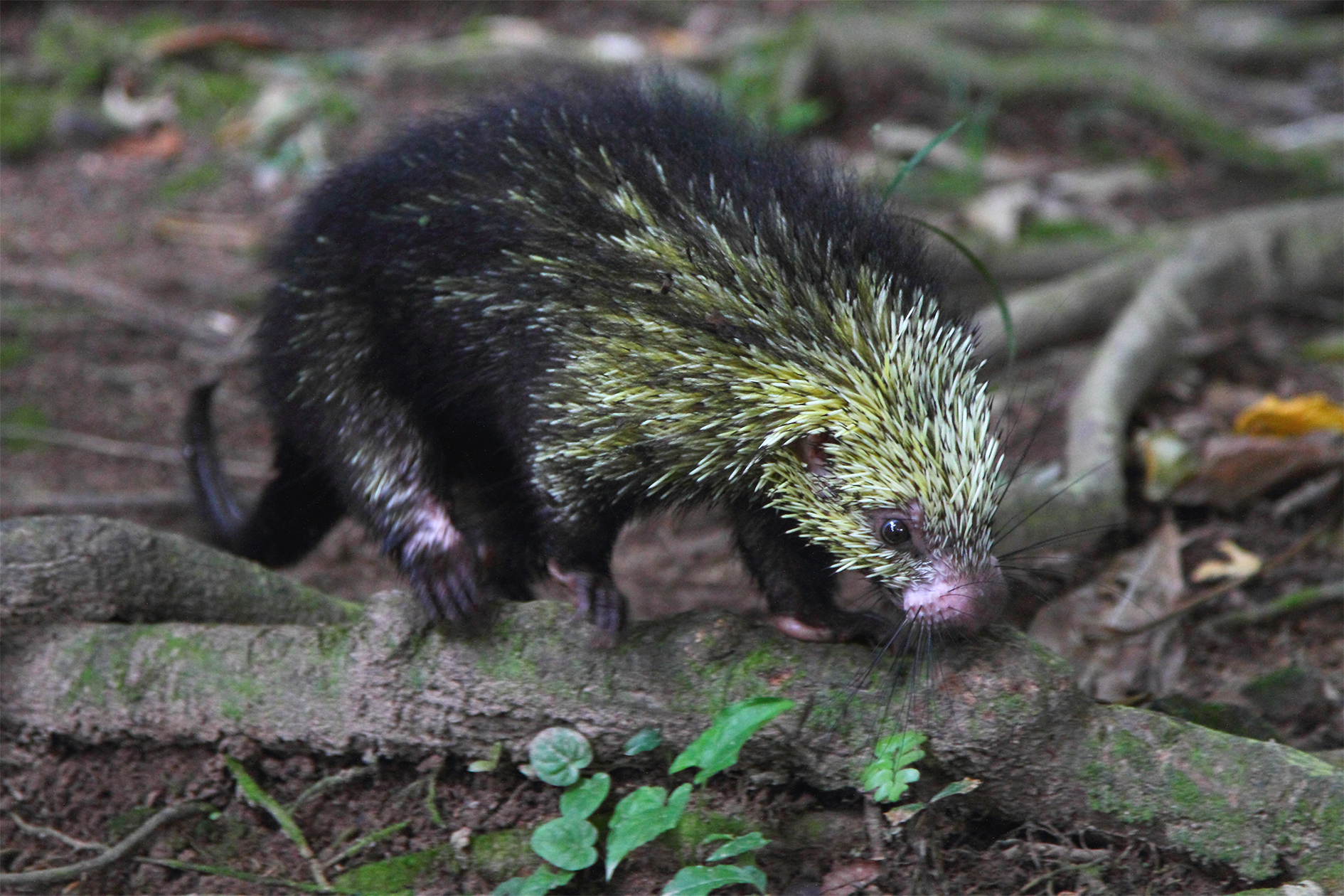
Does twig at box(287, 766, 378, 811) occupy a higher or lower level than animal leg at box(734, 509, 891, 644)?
lower

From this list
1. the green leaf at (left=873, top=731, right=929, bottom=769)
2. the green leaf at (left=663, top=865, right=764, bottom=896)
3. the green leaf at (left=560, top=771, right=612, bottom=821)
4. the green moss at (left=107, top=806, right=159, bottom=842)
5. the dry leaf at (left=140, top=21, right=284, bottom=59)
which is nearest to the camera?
the green leaf at (left=663, top=865, right=764, bottom=896)

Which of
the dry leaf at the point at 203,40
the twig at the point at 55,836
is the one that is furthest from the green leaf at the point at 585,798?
the dry leaf at the point at 203,40

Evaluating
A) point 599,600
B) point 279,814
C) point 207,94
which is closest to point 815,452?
point 599,600

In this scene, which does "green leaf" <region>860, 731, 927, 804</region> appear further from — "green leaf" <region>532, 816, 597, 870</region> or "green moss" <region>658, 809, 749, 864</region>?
"green leaf" <region>532, 816, 597, 870</region>

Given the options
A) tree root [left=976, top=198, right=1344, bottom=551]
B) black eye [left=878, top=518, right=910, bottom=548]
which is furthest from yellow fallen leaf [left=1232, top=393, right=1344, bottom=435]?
black eye [left=878, top=518, right=910, bottom=548]

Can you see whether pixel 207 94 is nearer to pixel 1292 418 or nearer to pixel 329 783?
pixel 329 783

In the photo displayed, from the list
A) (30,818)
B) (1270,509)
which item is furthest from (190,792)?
(1270,509)

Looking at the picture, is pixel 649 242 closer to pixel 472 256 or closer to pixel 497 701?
pixel 472 256
